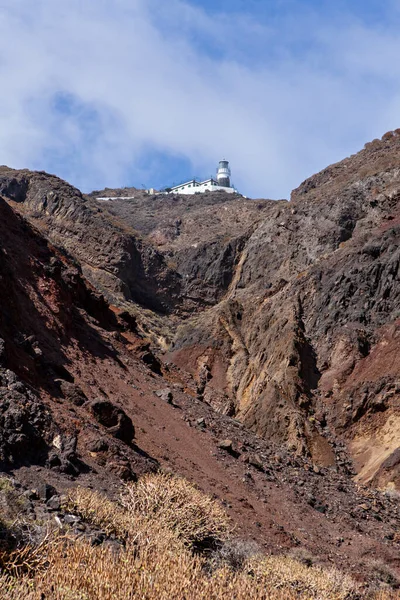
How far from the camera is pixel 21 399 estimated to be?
1140cm

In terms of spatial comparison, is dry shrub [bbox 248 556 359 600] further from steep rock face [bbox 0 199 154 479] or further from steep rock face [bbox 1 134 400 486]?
steep rock face [bbox 1 134 400 486]

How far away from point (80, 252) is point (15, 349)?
151 ft

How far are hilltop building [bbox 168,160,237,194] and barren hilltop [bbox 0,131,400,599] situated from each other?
56298 millimetres

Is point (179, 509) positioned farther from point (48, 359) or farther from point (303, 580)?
point (48, 359)

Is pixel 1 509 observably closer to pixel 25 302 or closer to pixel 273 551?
pixel 273 551

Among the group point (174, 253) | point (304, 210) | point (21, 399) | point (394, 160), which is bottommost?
point (21, 399)

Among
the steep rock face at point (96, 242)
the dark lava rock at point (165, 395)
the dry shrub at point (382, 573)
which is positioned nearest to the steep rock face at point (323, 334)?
the dark lava rock at point (165, 395)

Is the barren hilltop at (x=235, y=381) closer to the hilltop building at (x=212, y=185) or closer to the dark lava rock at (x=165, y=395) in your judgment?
the dark lava rock at (x=165, y=395)

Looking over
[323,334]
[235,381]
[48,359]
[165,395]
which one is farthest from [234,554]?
[323,334]

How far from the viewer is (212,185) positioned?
Result: 120000 mm

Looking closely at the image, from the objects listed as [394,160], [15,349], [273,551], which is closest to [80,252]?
[394,160]

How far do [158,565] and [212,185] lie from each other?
383 ft

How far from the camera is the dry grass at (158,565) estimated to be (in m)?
5.75

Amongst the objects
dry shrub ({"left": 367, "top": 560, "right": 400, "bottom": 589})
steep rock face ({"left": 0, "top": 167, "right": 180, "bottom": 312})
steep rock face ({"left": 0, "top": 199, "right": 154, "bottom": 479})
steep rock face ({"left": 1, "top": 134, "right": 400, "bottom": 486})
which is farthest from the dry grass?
steep rock face ({"left": 0, "top": 167, "right": 180, "bottom": 312})
